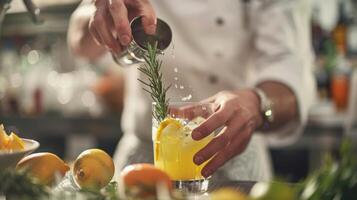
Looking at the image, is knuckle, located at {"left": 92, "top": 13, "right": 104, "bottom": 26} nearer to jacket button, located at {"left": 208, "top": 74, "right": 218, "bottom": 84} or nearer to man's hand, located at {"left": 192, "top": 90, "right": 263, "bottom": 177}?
man's hand, located at {"left": 192, "top": 90, "right": 263, "bottom": 177}

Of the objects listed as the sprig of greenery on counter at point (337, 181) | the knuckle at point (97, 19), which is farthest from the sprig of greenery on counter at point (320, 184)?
the knuckle at point (97, 19)

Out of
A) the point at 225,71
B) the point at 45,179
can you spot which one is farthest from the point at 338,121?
the point at 45,179

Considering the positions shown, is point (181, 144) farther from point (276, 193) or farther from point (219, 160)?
point (276, 193)

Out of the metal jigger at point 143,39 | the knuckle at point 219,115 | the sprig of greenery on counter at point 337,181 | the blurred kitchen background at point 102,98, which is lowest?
the blurred kitchen background at point 102,98

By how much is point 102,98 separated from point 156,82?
2.51 m

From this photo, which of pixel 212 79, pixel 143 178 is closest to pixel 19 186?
pixel 143 178

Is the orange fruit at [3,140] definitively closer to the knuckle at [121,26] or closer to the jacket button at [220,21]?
the knuckle at [121,26]

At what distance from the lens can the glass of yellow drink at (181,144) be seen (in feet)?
4.10

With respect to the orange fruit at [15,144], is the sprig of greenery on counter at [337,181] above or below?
below

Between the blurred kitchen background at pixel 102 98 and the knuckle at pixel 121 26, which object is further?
the blurred kitchen background at pixel 102 98

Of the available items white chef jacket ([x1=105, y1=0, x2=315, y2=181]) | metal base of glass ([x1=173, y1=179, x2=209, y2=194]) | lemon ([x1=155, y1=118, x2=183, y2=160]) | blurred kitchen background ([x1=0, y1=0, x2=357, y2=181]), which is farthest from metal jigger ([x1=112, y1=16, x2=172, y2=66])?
blurred kitchen background ([x1=0, y1=0, x2=357, y2=181])

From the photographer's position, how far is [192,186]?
4.04ft

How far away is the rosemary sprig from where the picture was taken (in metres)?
1.19

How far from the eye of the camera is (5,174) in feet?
3.04
